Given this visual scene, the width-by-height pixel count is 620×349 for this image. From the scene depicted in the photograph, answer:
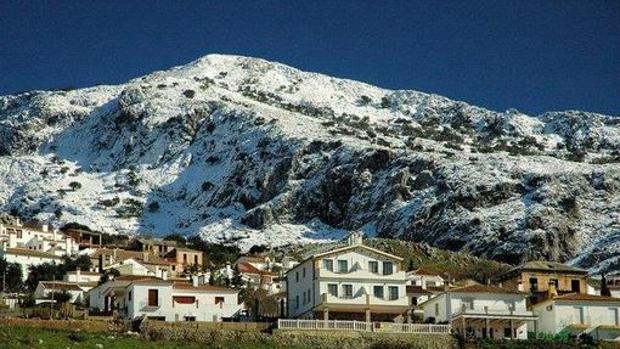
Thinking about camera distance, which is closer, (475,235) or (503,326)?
(503,326)

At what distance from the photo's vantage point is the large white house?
87.9 m

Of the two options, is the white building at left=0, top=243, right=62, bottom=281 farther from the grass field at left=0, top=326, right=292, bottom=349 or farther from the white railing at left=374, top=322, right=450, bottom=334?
the white railing at left=374, top=322, right=450, bottom=334

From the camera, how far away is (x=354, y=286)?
8894cm

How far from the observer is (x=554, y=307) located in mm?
94000

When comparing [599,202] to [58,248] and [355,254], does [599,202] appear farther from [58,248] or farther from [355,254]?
[355,254]

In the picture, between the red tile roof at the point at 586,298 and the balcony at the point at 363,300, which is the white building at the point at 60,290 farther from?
the red tile roof at the point at 586,298

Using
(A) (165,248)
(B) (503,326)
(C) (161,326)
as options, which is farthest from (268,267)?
(C) (161,326)

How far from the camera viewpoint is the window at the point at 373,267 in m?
90.0

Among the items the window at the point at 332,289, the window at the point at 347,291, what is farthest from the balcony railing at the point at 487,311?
the window at the point at 332,289

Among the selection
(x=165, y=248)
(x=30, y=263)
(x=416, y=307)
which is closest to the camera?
(x=416, y=307)

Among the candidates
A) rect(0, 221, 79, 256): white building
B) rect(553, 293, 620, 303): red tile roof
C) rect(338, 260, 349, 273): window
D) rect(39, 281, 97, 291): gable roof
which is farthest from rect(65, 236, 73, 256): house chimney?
rect(553, 293, 620, 303): red tile roof

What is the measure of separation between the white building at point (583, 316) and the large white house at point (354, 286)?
12505mm

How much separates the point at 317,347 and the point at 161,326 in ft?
33.9

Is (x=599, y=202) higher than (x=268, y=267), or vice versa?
(x=599, y=202)
